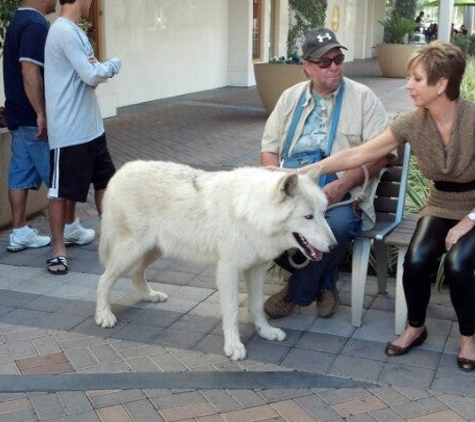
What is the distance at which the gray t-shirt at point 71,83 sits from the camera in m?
4.77

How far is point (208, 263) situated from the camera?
3.98 m

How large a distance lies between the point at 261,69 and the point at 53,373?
31.7 feet

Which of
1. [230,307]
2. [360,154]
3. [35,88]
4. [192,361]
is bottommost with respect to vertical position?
[192,361]

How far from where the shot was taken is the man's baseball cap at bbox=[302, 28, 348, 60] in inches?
162

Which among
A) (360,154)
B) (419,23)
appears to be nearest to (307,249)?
(360,154)

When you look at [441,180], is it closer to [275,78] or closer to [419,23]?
[275,78]

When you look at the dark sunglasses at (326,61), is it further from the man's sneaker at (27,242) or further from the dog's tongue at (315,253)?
the man's sneaker at (27,242)

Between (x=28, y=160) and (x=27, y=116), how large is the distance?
0.35 metres

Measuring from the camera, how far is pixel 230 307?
12.6ft

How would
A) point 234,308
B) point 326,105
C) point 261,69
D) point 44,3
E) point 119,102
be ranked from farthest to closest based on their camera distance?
1. point 119,102
2. point 261,69
3. point 44,3
4. point 326,105
5. point 234,308

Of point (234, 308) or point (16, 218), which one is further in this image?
point (16, 218)

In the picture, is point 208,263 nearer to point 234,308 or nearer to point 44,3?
point 234,308

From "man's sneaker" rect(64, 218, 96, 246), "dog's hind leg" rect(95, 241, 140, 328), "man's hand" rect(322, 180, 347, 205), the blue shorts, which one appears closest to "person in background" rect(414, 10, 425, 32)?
"man's sneaker" rect(64, 218, 96, 246)

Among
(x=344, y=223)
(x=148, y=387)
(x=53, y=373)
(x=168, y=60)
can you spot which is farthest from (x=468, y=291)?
(x=168, y=60)
